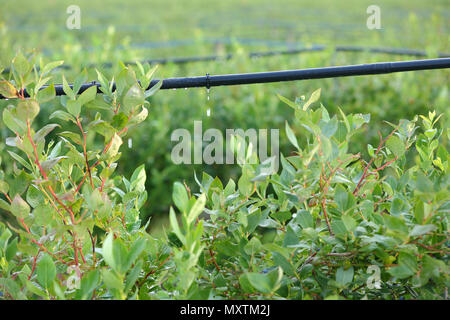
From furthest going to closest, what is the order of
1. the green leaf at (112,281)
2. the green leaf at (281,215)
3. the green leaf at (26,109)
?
the green leaf at (281,215) → the green leaf at (26,109) → the green leaf at (112,281)

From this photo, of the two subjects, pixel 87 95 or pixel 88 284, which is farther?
pixel 87 95

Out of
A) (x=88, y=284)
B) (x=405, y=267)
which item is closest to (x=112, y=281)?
(x=88, y=284)

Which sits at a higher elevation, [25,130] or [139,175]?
[25,130]

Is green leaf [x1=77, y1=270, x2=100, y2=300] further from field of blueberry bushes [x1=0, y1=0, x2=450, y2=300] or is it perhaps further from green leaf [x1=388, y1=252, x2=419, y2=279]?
green leaf [x1=388, y1=252, x2=419, y2=279]

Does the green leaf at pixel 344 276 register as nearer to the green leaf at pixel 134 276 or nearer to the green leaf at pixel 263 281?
the green leaf at pixel 263 281

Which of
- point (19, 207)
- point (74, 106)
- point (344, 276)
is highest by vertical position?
point (74, 106)

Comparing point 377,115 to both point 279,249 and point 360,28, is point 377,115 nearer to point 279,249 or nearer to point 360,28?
point 279,249

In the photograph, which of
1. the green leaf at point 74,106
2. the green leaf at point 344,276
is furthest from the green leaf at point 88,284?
the green leaf at point 344,276

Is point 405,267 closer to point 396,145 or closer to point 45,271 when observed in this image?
point 396,145

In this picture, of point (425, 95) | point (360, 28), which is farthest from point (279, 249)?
point (360, 28)

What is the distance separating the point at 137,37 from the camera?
9.48m

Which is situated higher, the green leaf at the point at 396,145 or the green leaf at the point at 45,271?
the green leaf at the point at 396,145

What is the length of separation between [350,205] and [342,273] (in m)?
0.11

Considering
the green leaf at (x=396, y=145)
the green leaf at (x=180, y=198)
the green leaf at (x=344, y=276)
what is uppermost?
the green leaf at (x=396, y=145)
